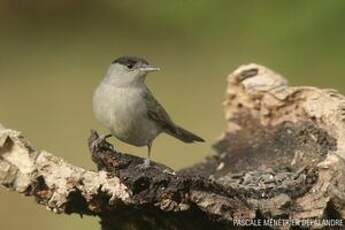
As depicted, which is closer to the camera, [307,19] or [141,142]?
[141,142]

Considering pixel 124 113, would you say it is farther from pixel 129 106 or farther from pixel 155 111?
pixel 155 111

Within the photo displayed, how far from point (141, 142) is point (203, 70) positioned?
17.7 feet

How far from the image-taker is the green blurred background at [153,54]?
904 cm

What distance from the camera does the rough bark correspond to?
4.00 metres

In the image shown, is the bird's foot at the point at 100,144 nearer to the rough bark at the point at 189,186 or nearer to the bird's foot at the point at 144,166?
the rough bark at the point at 189,186

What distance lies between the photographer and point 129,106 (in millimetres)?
5215

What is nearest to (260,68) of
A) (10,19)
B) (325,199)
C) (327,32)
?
(325,199)

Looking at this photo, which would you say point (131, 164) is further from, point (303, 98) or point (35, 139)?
point (35, 139)

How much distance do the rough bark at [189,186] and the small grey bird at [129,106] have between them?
491 millimetres

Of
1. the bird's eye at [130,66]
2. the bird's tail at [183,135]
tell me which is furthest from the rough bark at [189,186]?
the bird's eye at [130,66]

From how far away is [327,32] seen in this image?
920cm

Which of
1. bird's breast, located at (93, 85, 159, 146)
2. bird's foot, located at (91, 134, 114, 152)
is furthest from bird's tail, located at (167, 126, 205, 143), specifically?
bird's foot, located at (91, 134, 114, 152)

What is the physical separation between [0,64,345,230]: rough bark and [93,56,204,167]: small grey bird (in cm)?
49

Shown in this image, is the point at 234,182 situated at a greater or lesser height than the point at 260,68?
lesser
